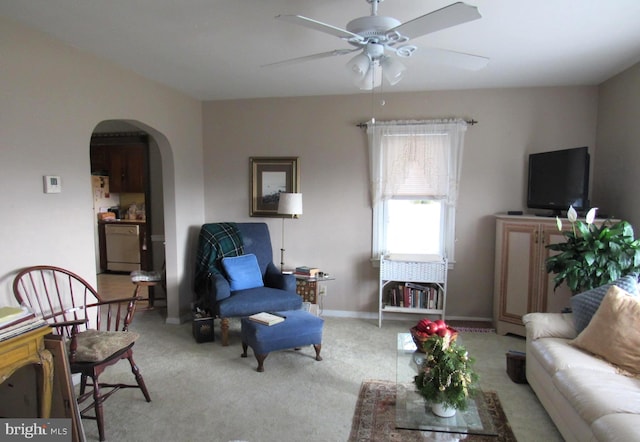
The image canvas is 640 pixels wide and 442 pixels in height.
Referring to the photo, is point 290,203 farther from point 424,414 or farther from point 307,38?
point 424,414

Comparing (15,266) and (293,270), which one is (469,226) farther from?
(15,266)

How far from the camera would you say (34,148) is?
2.57 metres

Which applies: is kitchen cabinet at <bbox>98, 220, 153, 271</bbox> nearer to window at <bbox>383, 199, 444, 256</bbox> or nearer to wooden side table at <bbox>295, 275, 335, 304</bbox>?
wooden side table at <bbox>295, 275, 335, 304</bbox>

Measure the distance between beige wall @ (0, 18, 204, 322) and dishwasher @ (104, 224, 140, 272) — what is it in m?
2.99

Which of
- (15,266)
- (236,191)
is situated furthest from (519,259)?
(15,266)

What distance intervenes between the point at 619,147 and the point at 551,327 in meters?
1.92

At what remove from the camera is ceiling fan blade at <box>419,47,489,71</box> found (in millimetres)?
2121

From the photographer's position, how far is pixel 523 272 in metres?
3.75

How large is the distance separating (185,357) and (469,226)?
309 cm

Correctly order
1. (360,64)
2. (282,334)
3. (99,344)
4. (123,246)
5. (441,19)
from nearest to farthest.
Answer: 1. (441,19)
2. (360,64)
3. (99,344)
4. (282,334)
5. (123,246)

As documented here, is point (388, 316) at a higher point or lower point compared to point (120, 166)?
lower

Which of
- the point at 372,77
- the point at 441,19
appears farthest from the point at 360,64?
the point at 441,19

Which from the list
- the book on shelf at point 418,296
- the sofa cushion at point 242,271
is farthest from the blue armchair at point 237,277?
the book on shelf at point 418,296

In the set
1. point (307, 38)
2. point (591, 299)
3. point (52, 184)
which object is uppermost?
point (307, 38)
